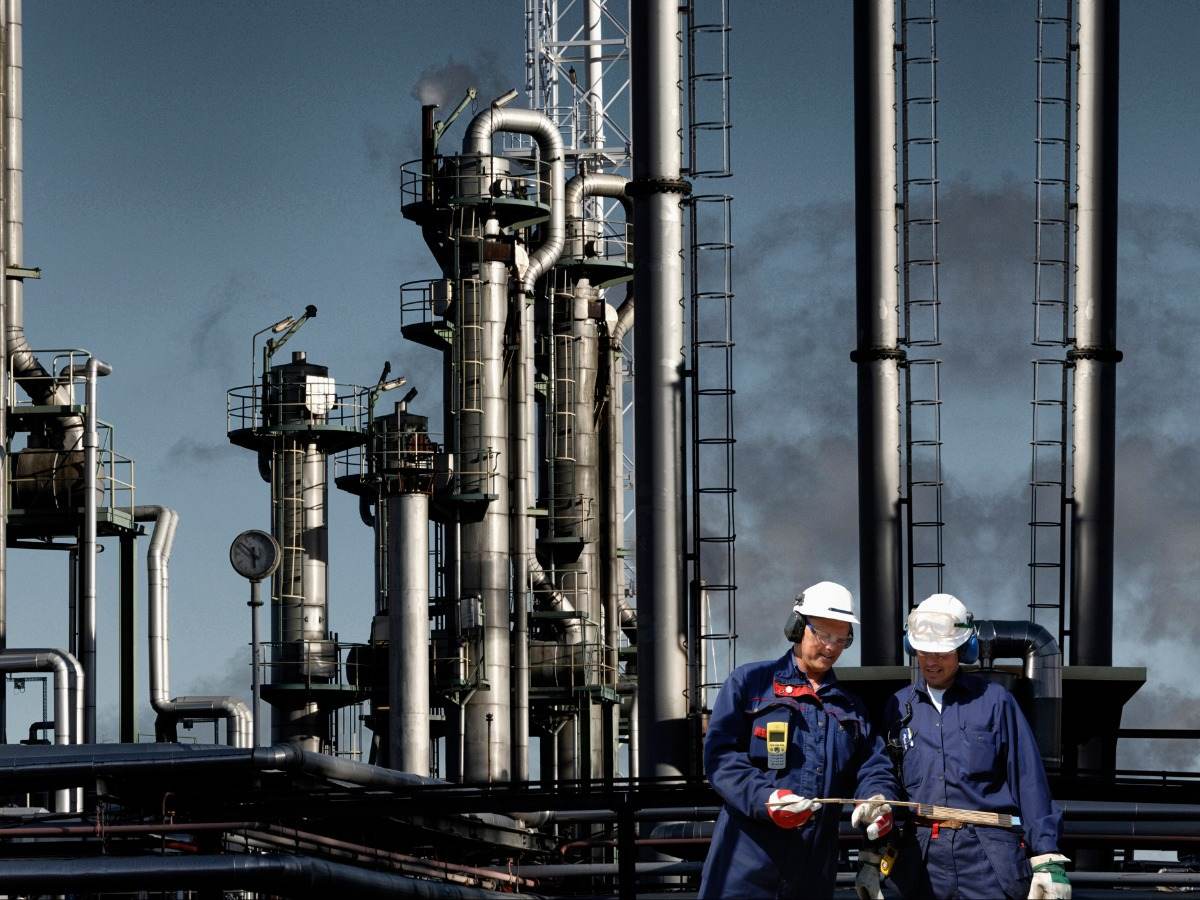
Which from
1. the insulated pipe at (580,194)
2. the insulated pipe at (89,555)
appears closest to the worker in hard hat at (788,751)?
the insulated pipe at (89,555)

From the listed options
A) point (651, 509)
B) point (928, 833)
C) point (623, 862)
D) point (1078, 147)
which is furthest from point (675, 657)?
point (928, 833)

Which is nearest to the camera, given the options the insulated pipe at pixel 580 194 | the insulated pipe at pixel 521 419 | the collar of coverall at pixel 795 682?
the collar of coverall at pixel 795 682

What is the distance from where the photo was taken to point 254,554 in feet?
117

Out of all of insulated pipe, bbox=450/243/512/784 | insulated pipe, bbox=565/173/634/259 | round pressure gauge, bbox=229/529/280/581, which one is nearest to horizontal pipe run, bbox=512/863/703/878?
round pressure gauge, bbox=229/529/280/581

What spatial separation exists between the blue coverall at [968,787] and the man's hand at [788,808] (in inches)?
13.6

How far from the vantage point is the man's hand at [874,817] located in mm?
9984

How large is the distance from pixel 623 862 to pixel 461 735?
29.3m

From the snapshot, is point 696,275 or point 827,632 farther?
point 696,275

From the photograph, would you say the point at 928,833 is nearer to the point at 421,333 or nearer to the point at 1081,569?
the point at 1081,569

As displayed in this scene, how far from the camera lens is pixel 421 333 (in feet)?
141

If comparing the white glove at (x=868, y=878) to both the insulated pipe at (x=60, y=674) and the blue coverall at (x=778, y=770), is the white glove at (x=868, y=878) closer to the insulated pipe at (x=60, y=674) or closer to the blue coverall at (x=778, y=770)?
the blue coverall at (x=778, y=770)

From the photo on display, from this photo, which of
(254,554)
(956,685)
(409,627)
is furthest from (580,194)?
(956,685)

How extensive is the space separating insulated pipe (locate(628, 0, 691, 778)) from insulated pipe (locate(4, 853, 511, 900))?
14.1m

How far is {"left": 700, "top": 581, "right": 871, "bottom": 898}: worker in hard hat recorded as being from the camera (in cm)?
1027
